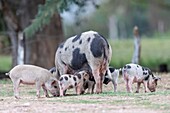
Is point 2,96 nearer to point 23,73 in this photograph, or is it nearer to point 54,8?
point 23,73

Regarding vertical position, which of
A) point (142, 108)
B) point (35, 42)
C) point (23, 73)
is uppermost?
point (35, 42)

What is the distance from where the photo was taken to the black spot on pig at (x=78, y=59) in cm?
1505

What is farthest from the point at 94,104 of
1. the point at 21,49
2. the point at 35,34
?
the point at 35,34

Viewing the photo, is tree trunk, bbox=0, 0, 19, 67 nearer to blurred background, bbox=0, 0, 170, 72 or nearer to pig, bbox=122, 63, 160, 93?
blurred background, bbox=0, 0, 170, 72

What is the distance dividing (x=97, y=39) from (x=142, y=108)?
3.43 metres

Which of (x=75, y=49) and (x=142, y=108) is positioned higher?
(x=75, y=49)

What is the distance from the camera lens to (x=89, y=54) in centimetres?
1489

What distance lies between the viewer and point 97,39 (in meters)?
15.0

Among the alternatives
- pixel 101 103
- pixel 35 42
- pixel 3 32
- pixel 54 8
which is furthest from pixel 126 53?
pixel 101 103

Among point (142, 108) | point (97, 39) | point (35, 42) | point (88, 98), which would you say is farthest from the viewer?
point (35, 42)

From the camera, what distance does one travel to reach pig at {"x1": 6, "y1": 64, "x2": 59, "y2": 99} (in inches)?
559

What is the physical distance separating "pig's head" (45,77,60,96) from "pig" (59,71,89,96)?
14 cm

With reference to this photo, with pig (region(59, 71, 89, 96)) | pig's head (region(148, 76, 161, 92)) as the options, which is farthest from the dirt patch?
pig's head (region(148, 76, 161, 92))

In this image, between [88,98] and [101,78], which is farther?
[101,78]
